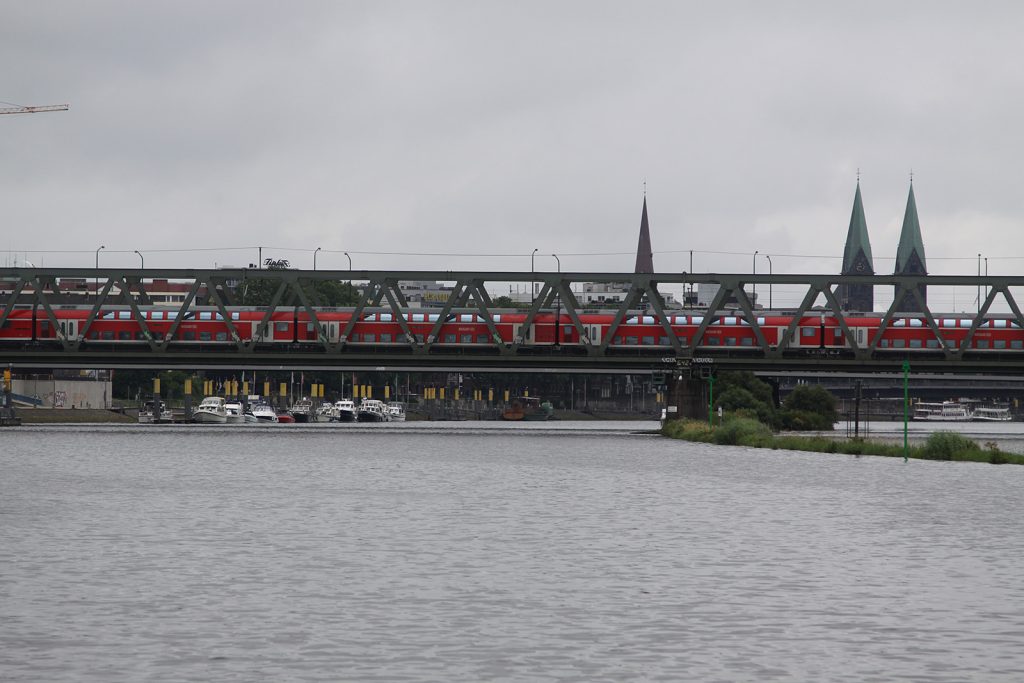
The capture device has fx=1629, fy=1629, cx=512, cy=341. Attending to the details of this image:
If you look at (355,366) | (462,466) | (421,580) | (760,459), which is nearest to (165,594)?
(421,580)

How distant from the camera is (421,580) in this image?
100ft

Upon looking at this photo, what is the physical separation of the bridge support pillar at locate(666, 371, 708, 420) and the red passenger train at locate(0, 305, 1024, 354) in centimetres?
259

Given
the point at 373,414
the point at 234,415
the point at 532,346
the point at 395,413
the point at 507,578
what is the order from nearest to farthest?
the point at 507,578, the point at 532,346, the point at 234,415, the point at 373,414, the point at 395,413

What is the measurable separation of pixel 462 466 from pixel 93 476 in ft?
59.4

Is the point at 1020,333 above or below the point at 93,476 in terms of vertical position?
above

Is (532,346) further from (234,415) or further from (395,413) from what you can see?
(395,413)

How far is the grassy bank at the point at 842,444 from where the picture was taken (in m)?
79.4

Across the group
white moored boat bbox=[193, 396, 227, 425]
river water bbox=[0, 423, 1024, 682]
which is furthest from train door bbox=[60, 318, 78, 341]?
river water bbox=[0, 423, 1024, 682]

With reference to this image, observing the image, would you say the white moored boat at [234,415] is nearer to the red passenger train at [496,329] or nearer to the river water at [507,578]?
the red passenger train at [496,329]

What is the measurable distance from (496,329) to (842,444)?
3695 centimetres

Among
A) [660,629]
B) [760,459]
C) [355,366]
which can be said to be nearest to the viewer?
[660,629]

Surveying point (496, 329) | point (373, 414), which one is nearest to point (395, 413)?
point (373, 414)

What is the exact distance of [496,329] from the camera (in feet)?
397

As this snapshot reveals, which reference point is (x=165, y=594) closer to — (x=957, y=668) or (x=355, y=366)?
(x=957, y=668)
